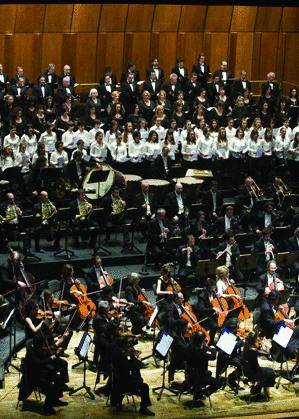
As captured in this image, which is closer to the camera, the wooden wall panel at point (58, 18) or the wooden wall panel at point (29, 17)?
the wooden wall panel at point (29, 17)

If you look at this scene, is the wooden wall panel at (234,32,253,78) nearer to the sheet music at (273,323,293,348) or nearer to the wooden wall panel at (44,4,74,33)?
the wooden wall panel at (44,4,74,33)

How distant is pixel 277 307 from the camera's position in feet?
44.1

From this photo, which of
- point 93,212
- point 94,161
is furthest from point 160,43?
point 93,212

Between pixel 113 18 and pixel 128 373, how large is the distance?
10.2 m

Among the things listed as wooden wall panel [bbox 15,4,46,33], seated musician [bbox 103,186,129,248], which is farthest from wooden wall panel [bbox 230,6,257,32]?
seated musician [bbox 103,186,129,248]

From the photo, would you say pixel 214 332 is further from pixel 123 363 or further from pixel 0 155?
pixel 0 155

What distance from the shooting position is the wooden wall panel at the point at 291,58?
22062 mm

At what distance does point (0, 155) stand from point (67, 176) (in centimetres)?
100

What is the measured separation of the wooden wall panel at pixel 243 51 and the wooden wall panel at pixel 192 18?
81 centimetres

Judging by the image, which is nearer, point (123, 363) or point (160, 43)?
point (123, 363)

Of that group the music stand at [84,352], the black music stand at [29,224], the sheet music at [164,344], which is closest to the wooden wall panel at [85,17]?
the black music stand at [29,224]

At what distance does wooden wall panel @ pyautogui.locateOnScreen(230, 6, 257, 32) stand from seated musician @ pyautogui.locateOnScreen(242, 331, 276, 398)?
10452 millimetres

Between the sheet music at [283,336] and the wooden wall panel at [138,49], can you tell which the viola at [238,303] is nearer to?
the sheet music at [283,336]

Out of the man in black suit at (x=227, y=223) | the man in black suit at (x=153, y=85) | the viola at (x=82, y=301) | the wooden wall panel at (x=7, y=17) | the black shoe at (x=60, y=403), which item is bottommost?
the black shoe at (x=60, y=403)
